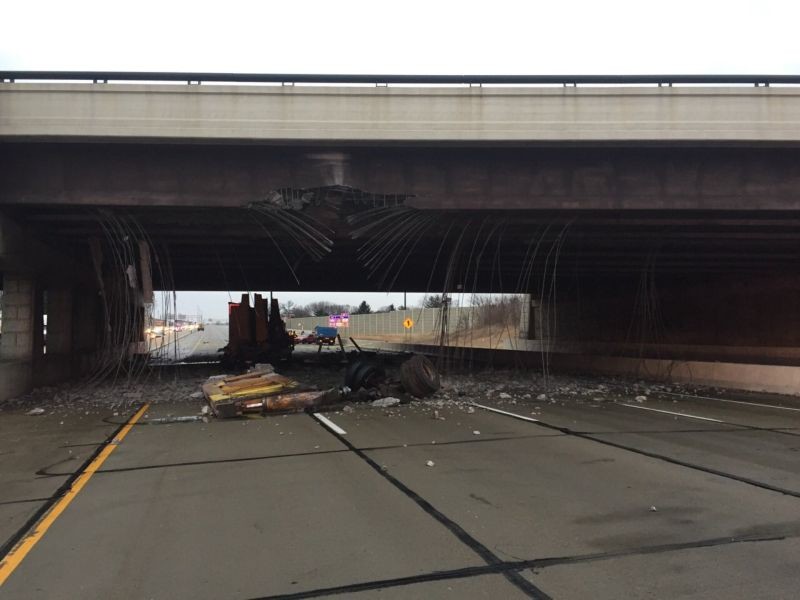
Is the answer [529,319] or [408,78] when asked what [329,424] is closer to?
[408,78]

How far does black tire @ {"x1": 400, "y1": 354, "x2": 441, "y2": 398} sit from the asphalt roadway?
4.60 meters

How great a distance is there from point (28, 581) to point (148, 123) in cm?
1061

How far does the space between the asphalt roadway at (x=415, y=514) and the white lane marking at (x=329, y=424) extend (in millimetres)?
465

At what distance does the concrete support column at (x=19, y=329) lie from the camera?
16219 mm

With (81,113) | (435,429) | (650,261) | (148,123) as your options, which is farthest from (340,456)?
(650,261)

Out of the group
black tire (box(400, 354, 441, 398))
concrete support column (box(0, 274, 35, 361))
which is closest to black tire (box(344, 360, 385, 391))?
black tire (box(400, 354, 441, 398))

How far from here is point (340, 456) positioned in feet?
27.5

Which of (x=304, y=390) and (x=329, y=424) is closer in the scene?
(x=329, y=424)

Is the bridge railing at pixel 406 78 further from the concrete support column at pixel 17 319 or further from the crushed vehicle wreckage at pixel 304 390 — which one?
the crushed vehicle wreckage at pixel 304 390

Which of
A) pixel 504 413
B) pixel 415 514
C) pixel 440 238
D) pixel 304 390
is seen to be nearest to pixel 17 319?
pixel 304 390

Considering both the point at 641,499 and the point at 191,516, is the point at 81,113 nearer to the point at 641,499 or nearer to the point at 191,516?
the point at 191,516

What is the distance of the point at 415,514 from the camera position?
568cm

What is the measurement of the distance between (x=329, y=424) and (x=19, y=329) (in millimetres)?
10592

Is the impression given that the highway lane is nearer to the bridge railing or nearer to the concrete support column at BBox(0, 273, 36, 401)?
the concrete support column at BBox(0, 273, 36, 401)
